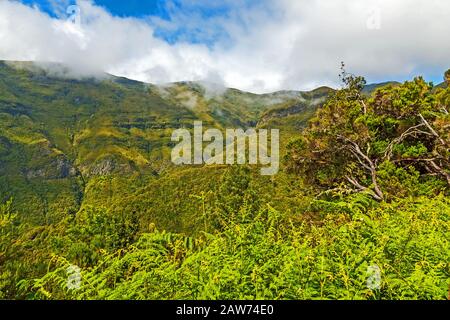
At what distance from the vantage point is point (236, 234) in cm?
513

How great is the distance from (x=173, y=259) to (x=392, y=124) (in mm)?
19212

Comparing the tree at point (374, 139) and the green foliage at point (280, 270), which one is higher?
the tree at point (374, 139)

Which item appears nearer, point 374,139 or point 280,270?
point 280,270

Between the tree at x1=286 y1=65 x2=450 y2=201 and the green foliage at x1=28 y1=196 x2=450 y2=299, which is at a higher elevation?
the tree at x1=286 y1=65 x2=450 y2=201

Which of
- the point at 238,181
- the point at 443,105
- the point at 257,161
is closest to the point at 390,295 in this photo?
the point at 443,105

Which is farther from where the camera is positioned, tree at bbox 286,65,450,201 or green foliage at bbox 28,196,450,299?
tree at bbox 286,65,450,201

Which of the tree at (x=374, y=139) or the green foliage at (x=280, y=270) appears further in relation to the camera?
the tree at (x=374, y=139)

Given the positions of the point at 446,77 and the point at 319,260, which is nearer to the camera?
the point at 319,260

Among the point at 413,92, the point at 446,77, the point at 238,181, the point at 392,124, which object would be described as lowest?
the point at 238,181

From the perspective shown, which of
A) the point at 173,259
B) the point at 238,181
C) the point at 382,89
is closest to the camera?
the point at 173,259

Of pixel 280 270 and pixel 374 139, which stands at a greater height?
pixel 374 139

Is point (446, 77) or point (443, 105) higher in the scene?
point (446, 77)
